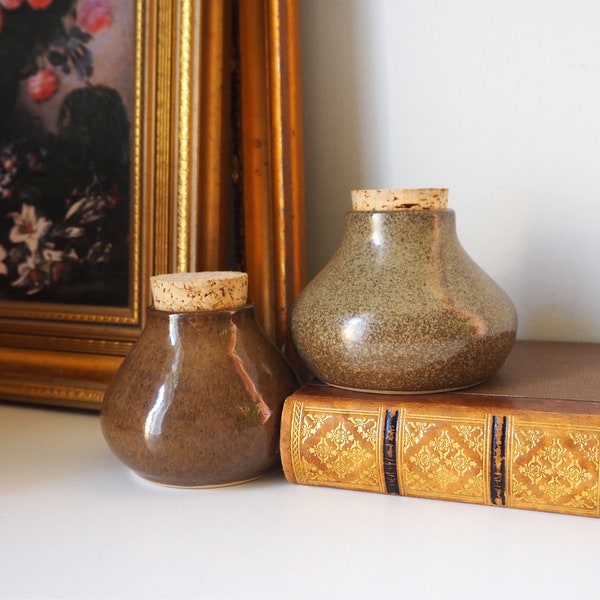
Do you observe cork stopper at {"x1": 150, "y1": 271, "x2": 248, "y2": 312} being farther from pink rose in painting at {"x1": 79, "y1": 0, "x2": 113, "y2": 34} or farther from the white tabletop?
pink rose in painting at {"x1": 79, "y1": 0, "x2": 113, "y2": 34}

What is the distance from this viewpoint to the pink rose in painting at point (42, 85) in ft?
2.80

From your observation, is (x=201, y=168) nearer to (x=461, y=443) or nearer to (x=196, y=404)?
(x=196, y=404)

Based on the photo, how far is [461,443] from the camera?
59 centimetres

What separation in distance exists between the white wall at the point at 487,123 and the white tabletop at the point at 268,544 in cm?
33

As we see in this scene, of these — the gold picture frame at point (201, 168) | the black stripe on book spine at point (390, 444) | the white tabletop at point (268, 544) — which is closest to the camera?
the white tabletop at point (268, 544)

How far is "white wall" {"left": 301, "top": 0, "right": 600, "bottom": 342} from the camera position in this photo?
799 mm

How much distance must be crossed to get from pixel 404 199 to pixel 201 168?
238mm

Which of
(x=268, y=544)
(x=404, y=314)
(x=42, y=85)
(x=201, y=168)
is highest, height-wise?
(x=42, y=85)

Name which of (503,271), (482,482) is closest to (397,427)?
(482,482)

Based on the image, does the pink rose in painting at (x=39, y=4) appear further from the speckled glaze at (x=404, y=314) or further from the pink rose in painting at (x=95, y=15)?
the speckled glaze at (x=404, y=314)

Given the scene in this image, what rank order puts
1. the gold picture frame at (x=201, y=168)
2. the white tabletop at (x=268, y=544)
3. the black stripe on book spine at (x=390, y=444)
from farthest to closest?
the gold picture frame at (x=201, y=168) → the black stripe on book spine at (x=390, y=444) → the white tabletop at (x=268, y=544)

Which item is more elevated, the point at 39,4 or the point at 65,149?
the point at 39,4

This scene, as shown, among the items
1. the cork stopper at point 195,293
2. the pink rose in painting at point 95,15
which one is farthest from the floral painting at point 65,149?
the cork stopper at point 195,293

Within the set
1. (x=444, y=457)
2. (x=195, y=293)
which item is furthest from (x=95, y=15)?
(x=444, y=457)
